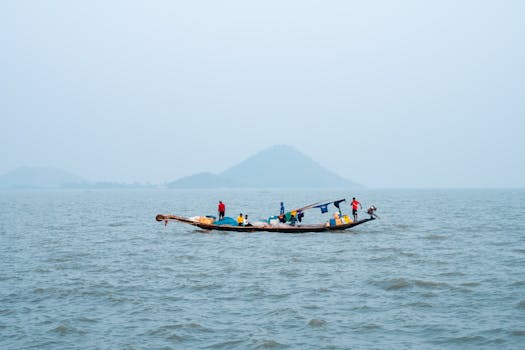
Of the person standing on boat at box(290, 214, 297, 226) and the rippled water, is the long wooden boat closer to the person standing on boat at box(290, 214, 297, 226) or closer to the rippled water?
the person standing on boat at box(290, 214, 297, 226)

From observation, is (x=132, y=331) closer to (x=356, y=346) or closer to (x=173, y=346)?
(x=173, y=346)

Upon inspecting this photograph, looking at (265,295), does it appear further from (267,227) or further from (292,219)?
(292,219)

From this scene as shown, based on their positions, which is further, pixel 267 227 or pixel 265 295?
pixel 267 227

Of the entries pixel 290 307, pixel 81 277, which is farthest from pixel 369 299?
pixel 81 277

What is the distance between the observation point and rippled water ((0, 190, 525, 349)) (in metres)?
15.8

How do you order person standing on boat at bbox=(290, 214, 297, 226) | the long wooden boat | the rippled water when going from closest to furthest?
the rippled water
the long wooden boat
person standing on boat at bbox=(290, 214, 297, 226)

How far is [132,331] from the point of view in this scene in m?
16.4

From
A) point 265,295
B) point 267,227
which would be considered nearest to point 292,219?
point 267,227

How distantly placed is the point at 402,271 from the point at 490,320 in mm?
8092

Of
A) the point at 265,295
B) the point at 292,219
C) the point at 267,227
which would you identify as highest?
the point at 292,219

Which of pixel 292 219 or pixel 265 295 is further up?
pixel 292 219

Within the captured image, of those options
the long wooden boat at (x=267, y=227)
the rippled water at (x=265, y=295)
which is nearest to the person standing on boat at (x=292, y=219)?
the long wooden boat at (x=267, y=227)

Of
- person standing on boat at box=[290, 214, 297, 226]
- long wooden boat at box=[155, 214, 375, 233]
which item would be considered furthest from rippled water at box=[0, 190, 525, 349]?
person standing on boat at box=[290, 214, 297, 226]

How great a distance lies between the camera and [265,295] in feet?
67.8
